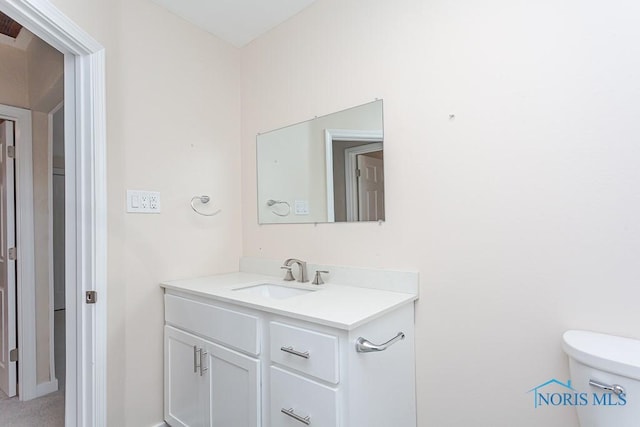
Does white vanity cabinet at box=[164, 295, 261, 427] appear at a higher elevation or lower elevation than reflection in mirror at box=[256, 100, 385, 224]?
lower

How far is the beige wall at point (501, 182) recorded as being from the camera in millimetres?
981

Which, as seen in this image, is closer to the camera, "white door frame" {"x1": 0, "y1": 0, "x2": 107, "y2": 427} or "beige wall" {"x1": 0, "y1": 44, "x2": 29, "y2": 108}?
"white door frame" {"x1": 0, "y1": 0, "x2": 107, "y2": 427}

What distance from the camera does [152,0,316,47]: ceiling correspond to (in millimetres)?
1739

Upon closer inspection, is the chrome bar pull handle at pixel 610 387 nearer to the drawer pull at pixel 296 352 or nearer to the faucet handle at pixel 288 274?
the drawer pull at pixel 296 352

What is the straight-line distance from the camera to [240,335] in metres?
1.27

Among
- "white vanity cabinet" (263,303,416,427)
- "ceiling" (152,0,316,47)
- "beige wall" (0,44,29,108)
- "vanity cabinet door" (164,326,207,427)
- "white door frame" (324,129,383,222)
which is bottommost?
"vanity cabinet door" (164,326,207,427)

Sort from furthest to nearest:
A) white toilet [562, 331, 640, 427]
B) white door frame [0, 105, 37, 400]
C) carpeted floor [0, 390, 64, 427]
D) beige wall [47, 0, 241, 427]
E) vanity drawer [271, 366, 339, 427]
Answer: white door frame [0, 105, 37, 400]
carpeted floor [0, 390, 64, 427]
beige wall [47, 0, 241, 427]
vanity drawer [271, 366, 339, 427]
white toilet [562, 331, 640, 427]

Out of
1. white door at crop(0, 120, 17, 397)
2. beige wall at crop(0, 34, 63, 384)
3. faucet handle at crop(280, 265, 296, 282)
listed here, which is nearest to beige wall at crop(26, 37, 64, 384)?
beige wall at crop(0, 34, 63, 384)

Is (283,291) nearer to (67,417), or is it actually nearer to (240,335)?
(240,335)

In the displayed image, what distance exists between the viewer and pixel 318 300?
1259mm

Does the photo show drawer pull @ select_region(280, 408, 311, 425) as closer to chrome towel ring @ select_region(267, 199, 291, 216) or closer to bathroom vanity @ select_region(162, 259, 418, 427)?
bathroom vanity @ select_region(162, 259, 418, 427)

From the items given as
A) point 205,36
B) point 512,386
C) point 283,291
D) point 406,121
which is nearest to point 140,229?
point 283,291

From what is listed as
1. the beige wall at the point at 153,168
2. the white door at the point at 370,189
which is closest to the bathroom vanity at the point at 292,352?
the beige wall at the point at 153,168

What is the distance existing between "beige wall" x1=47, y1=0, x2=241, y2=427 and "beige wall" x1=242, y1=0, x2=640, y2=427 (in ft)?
2.84
